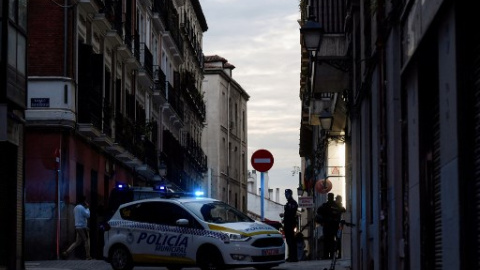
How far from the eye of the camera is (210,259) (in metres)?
Result: 23.0

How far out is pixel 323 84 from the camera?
28.0 metres

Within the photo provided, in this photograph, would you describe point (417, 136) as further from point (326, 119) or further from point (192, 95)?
point (192, 95)

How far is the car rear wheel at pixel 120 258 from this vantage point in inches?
949

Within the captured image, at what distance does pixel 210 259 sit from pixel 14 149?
16.0 feet

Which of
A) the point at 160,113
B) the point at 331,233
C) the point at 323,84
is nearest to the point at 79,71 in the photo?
the point at 323,84

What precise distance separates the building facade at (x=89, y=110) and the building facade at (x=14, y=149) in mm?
5414

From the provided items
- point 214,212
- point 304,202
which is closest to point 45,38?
point 304,202

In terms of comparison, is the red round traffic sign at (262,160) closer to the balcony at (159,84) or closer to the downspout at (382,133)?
the downspout at (382,133)

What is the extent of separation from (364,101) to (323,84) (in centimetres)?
828

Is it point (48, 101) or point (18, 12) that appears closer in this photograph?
point (18, 12)

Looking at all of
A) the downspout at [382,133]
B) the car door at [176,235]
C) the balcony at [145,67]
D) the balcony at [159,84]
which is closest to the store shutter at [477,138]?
the downspout at [382,133]

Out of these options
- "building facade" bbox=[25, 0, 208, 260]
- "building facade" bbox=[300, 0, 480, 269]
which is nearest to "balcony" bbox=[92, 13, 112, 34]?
"building facade" bbox=[25, 0, 208, 260]

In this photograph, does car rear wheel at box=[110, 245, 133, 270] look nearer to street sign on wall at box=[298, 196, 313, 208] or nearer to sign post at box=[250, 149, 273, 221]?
sign post at box=[250, 149, 273, 221]

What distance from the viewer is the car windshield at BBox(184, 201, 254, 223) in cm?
2377
